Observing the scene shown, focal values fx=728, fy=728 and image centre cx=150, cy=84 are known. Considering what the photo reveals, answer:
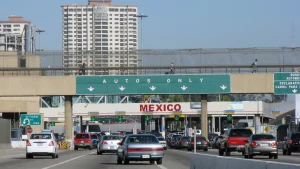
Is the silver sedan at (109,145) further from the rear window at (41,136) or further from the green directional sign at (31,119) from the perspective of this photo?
the green directional sign at (31,119)

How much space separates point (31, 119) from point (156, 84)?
1832 centimetres

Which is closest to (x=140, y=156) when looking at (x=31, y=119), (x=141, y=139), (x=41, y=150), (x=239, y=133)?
(x=141, y=139)

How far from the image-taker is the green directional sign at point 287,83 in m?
66.6

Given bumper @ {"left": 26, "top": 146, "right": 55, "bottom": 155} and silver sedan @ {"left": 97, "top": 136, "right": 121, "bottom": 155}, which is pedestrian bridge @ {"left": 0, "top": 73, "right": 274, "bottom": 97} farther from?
bumper @ {"left": 26, "top": 146, "right": 55, "bottom": 155}

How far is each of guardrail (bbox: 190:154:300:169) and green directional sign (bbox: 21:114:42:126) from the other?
2162 inches

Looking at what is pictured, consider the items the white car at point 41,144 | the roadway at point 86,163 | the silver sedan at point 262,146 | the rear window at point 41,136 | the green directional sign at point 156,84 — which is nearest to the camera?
the roadway at point 86,163

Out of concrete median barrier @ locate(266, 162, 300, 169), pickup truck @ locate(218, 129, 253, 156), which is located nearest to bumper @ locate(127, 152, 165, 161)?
pickup truck @ locate(218, 129, 253, 156)

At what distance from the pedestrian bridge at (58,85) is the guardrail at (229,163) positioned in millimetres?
43505

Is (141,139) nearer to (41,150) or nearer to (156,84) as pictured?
(41,150)

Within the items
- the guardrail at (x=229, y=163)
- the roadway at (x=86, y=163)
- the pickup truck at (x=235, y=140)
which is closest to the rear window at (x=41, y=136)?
the roadway at (x=86, y=163)

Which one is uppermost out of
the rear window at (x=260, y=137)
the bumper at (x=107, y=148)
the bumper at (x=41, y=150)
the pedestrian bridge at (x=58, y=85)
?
the pedestrian bridge at (x=58, y=85)

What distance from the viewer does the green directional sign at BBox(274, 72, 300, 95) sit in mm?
66625

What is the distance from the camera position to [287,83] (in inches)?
2635

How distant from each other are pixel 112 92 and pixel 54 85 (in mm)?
6057
